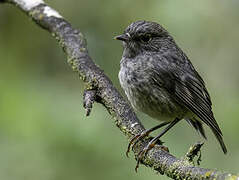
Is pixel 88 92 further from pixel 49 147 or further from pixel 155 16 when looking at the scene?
pixel 155 16

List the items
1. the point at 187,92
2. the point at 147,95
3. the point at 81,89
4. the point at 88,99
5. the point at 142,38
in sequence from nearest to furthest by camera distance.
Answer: the point at 88,99, the point at 147,95, the point at 187,92, the point at 142,38, the point at 81,89

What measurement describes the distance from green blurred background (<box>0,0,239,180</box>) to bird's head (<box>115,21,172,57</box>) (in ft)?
2.97

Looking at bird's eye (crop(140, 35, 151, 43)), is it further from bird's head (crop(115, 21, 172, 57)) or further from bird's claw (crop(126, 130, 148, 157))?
bird's claw (crop(126, 130, 148, 157))

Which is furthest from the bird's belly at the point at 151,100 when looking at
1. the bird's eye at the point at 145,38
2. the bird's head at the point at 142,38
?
the bird's eye at the point at 145,38

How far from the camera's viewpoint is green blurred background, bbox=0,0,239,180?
18.5ft

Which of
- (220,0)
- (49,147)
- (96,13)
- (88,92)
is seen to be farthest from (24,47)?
(220,0)

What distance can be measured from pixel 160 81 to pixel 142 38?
672 millimetres

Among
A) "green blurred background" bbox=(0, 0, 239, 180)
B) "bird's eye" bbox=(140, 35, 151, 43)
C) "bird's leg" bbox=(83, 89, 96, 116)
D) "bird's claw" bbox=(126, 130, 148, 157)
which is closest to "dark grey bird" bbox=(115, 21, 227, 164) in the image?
"bird's eye" bbox=(140, 35, 151, 43)

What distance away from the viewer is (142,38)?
549 centimetres

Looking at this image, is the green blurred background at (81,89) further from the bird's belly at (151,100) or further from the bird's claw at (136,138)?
the bird's claw at (136,138)

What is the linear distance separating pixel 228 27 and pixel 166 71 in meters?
2.15

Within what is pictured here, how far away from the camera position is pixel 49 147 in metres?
5.60

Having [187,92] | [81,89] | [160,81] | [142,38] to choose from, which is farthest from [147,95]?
[81,89]

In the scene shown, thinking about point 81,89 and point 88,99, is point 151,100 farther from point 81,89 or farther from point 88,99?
point 81,89
